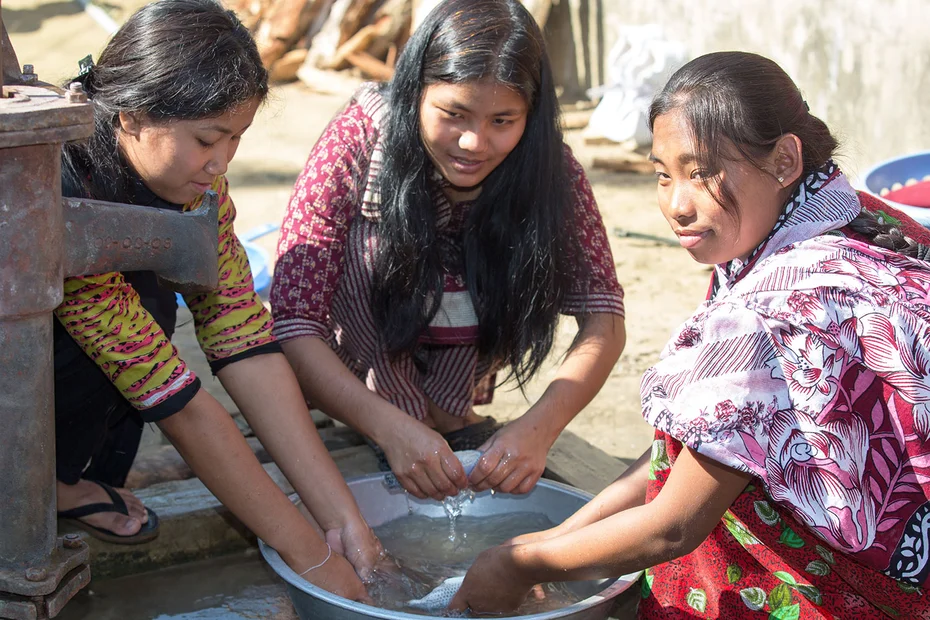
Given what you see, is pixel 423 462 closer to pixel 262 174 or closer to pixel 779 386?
pixel 779 386

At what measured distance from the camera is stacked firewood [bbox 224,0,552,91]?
867cm

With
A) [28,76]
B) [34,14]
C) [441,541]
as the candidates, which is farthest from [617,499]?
[34,14]

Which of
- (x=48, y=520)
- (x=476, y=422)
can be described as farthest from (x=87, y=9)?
(x=48, y=520)

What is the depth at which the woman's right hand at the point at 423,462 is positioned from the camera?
6.99 ft

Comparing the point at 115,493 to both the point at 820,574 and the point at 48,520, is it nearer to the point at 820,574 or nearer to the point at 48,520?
the point at 48,520

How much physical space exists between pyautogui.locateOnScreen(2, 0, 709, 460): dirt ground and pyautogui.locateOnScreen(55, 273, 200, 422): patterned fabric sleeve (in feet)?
1.98

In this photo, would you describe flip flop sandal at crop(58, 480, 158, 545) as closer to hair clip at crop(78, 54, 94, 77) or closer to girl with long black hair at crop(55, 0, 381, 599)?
girl with long black hair at crop(55, 0, 381, 599)

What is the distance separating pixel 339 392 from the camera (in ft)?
7.52

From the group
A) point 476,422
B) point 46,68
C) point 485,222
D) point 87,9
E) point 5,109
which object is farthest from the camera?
point 87,9

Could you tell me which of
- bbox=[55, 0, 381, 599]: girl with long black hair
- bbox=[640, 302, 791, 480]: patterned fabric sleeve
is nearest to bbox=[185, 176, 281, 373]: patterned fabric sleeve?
bbox=[55, 0, 381, 599]: girl with long black hair

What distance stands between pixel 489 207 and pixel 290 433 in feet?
2.33

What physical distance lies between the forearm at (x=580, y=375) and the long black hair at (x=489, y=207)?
9 cm

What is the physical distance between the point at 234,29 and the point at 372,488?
40.8 inches

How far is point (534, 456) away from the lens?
223 centimetres
